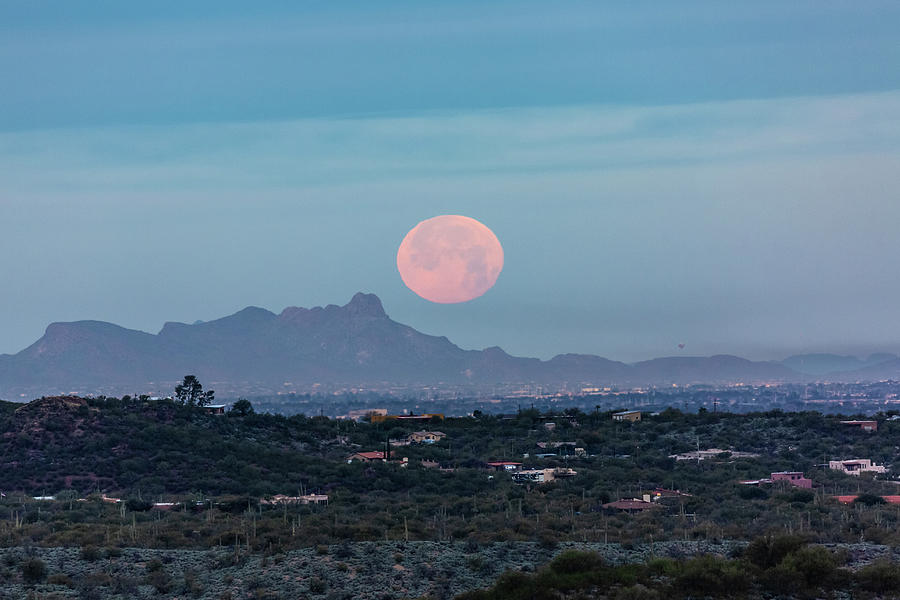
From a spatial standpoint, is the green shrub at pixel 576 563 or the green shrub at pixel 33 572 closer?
the green shrub at pixel 576 563

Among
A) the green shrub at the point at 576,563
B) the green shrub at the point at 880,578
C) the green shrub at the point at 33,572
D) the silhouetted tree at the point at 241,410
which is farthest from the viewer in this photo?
the silhouetted tree at the point at 241,410

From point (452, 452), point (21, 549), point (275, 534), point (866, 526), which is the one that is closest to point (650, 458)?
point (452, 452)

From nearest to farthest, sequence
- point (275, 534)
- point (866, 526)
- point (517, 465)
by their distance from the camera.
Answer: point (275, 534) < point (866, 526) < point (517, 465)

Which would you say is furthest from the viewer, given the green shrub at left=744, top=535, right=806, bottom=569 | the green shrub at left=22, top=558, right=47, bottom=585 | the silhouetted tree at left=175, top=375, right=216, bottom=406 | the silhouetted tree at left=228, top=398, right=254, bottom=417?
the silhouetted tree at left=175, top=375, right=216, bottom=406

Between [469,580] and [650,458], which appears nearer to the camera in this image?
[469,580]

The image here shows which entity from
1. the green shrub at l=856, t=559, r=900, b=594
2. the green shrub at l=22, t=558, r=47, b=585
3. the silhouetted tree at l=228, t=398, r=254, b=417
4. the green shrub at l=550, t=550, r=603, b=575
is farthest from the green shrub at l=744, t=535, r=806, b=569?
the silhouetted tree at l=228, t=398, r=254, b=417

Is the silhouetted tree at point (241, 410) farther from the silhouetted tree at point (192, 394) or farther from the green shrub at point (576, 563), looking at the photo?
the green shrub at point (576, 563)

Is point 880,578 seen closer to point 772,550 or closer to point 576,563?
point 772,550

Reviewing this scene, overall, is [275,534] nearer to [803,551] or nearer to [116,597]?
[116,597]

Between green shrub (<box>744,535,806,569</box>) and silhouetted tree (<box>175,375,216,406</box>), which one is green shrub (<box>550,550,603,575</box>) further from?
silhouetted tree (<box>175,375,216,406</box>)

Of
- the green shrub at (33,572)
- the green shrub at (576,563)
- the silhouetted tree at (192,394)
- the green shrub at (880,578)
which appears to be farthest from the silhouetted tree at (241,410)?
the green shrub at (880,578)

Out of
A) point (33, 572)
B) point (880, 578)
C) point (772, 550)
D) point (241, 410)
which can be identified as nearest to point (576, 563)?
point (772, 550)
